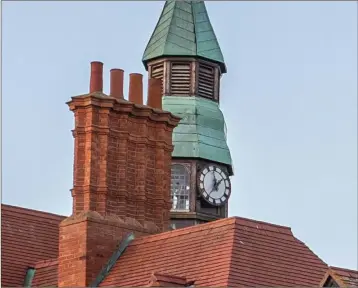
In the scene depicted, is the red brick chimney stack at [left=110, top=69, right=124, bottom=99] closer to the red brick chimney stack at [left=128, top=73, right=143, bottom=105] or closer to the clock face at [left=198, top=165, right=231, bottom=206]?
the red brick chimney stack at [left=128, top=73, right=143, bottom=105]

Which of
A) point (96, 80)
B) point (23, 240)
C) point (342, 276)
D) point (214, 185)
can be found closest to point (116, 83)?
point (96, 80)

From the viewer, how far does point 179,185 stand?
70.6 meters

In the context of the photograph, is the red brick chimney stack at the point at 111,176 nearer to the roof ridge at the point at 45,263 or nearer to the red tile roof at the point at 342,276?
the roof ridge at the point at 45,263

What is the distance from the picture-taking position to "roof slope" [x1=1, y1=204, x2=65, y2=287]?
58.8 meters

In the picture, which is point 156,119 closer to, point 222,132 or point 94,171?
point 94,171

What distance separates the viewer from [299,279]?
52.1 metres

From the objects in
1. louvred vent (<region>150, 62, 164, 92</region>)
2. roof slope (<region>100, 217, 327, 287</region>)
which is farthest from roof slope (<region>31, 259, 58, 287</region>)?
louvred vent (<region>150, 62, 164, 92</region>)

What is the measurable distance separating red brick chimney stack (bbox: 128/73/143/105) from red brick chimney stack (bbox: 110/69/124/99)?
0.58m

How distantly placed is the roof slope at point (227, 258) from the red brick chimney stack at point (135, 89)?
17.8 ft

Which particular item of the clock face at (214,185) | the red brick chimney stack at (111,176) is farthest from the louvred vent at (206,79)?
the red brick chimney stack at (111,176)

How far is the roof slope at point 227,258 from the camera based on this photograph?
5119cm

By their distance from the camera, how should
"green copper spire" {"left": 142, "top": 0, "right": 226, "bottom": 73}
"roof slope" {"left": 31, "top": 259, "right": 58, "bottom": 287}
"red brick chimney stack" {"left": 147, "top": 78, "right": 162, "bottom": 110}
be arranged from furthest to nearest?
1. "green copper spire" {"left": 142, "top": 0, "right": 226, "bottom": 73}
2. "red brick chimney stack" {"left": 147, "top": 78, "right": 162, "bottom": 110}
3. "roof slope" {"left": 31, "top": 259, "right": 58, "bottom": 287}

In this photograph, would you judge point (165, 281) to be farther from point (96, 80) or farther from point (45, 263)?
point (96, 80)

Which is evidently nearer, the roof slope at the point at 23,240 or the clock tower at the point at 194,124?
the roof slope at the point at 23,240
